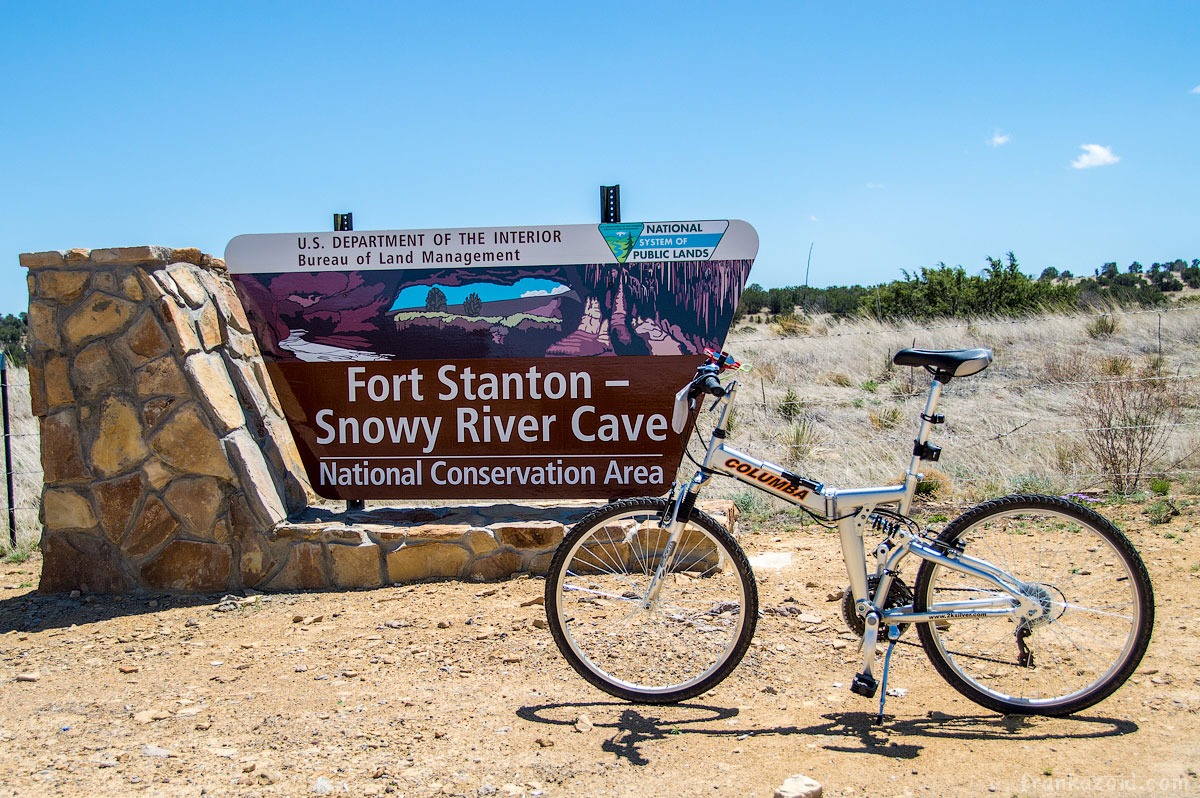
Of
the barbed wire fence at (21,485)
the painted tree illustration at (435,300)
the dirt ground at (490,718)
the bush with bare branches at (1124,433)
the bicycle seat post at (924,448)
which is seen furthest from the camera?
the bush with bare branches at (1124,433)

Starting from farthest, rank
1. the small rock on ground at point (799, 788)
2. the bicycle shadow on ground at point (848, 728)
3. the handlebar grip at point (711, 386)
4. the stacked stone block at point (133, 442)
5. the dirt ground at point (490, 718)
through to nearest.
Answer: the stacked stone block at point (133, 442)
the handlebar grip at point (711, 386)
the bicycle shadow on ground at point (848, 728)
the dirt ground at point (490, 718)
the small rock on ground at point (799, 788)

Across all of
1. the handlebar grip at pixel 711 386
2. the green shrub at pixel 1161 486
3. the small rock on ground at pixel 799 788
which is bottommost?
the small rock on ground at pixel 799 788

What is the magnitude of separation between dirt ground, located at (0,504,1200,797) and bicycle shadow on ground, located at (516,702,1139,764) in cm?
1

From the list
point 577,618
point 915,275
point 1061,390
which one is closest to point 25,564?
point 577,618

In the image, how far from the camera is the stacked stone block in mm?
5324

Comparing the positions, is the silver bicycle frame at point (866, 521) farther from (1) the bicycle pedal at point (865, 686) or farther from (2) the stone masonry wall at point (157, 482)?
(2) the stone masonry wall at point (157, 482)

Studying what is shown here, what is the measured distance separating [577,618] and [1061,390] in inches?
377

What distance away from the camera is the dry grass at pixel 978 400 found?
25.2 feet

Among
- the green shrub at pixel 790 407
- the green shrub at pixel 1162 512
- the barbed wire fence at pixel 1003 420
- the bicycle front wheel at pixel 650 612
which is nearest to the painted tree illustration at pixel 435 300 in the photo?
the bicycle front wheel at pixel 650 612

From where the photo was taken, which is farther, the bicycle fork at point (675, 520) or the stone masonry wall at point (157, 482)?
the stone masonry wall at point (157, 482)

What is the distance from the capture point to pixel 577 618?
439 centimetres

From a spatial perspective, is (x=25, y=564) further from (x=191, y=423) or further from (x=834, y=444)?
(x=834, y=444)

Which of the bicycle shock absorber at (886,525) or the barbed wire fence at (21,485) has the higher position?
the bicycle shock absorber at (886,525)

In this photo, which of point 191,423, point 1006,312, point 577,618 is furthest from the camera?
point 1006,312
